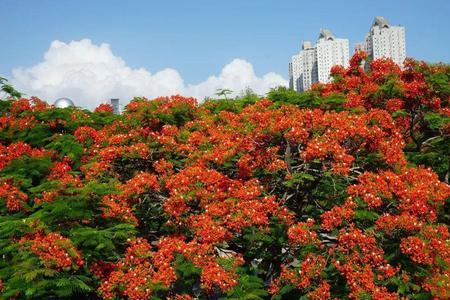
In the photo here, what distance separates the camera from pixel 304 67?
117 metres

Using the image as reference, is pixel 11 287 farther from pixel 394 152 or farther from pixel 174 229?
pixel 394 152

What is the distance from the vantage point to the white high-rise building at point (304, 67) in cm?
11450

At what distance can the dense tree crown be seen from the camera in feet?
24.4

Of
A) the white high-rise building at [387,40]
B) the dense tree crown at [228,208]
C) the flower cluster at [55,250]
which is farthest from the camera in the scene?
the white high-rise building at [387,40]

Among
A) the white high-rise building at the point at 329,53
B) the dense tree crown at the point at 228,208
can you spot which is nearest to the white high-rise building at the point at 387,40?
the white high-rise building at the point at 329,53

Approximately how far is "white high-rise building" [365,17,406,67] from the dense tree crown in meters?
99.1

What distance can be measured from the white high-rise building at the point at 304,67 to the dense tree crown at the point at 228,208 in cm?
10514

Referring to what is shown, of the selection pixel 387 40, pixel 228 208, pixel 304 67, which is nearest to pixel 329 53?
pixel 304 67

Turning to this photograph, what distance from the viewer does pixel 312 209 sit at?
33.2ft

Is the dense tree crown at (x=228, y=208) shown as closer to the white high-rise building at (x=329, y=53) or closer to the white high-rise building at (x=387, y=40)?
the white high-rise building at (x=387, y=40)

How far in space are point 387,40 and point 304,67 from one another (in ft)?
68.0

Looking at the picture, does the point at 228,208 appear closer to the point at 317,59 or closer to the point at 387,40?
the point at 387,40

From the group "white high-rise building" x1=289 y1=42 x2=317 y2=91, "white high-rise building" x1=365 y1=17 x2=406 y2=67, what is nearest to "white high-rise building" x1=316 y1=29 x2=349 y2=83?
"white high-rise building" x1=289 y1=42 x2=317 y2=91

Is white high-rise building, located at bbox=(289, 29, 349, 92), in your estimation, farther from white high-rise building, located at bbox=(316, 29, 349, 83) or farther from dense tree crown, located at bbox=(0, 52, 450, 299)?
dense tree crown, located at bbox=(0, 52, 450, 299)
